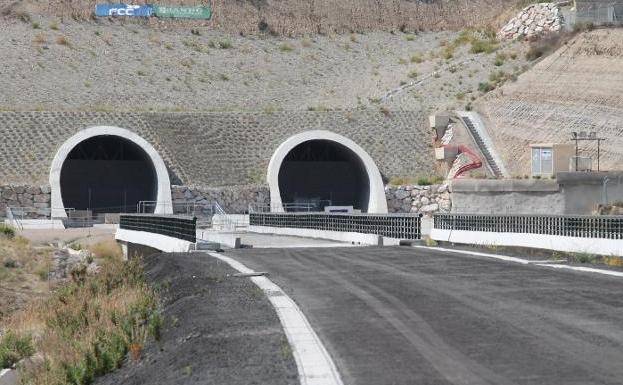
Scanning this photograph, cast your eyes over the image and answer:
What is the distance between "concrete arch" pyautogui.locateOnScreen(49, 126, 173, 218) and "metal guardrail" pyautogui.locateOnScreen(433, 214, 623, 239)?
2322 cm

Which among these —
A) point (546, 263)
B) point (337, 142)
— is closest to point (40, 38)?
point (337, 142)

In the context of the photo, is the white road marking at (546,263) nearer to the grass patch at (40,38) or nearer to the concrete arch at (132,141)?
Answer: the concrete arch at (132,141)

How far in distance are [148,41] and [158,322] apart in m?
66.9

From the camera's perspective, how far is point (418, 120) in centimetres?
6500

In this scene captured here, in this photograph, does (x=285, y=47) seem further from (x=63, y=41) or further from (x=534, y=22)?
(x=534, y=22)

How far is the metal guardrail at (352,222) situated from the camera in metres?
35.5

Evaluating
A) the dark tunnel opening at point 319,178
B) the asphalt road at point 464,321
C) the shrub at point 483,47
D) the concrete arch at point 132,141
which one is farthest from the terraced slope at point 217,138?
the asphalt road at point 464,321

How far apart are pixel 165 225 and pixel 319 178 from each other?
1057 inches

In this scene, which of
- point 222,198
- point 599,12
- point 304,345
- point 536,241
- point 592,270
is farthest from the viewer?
point 599,12

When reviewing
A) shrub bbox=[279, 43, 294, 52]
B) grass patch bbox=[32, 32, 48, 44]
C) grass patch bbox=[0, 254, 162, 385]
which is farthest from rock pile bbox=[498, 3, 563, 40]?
grass patch bbox=[0, 254, 162, 385]

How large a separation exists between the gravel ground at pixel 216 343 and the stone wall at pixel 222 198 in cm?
3670

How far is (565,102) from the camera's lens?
2478 inches

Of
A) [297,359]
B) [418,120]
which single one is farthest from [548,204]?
[297,359]

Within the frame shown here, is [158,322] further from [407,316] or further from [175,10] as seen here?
[175,10]
